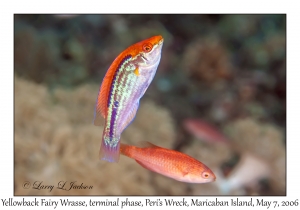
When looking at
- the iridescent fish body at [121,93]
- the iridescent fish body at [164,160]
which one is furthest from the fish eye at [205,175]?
the iridescent fish body at [121,93]

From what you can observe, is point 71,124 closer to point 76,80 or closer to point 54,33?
point 76,80

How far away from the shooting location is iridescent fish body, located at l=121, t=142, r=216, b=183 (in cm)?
63

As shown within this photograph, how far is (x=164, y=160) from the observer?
2.12 ft

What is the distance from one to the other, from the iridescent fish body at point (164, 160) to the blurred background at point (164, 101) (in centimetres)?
178

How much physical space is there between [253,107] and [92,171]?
10.6 ft

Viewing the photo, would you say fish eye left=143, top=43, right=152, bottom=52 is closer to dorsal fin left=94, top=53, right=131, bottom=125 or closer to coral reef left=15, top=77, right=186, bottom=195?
dorsal fin left=94, top=53, right=131, bottom=125

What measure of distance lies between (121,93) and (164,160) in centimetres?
18

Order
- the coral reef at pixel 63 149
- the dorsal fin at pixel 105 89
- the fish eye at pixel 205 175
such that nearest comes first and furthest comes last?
the dorsal fin at pixel 105 89
the fish eye at pixel 205 175
the coral reef at pixel 63 149

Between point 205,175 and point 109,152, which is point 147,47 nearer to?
point 109,152

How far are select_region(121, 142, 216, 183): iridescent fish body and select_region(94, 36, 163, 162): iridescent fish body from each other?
0.05 meters

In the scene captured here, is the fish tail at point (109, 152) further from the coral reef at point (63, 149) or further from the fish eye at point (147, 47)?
the coral reef at point (63, 149)

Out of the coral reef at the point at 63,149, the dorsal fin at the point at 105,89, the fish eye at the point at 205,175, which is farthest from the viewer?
the coral reef at the point at 63,149

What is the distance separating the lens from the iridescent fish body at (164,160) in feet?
2.06

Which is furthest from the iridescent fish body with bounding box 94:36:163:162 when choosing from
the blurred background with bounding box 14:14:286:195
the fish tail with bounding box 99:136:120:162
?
the blurred background with bounding box 14:14:286:195
